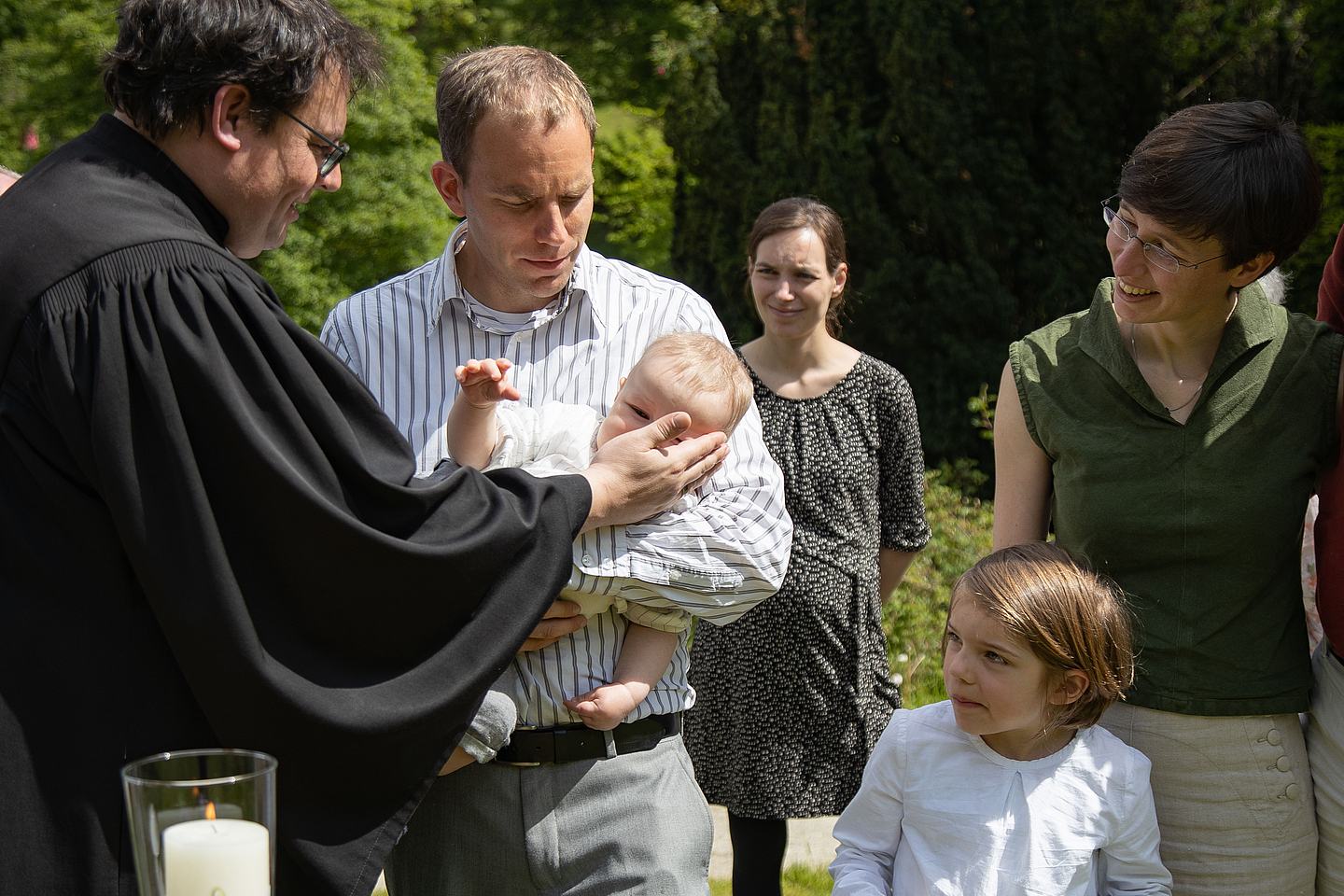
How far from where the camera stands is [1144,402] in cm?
239

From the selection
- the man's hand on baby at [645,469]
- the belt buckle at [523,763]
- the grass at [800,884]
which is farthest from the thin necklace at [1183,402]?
the grass at [800,884]

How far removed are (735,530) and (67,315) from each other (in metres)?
1.18

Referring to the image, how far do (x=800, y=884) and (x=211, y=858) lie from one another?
11.4ft

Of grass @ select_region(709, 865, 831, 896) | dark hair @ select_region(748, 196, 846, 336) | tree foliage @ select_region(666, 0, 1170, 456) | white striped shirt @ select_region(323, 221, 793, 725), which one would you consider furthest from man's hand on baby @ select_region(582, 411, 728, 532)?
tree foliage @ select_region(666, 0, 1170, 456)

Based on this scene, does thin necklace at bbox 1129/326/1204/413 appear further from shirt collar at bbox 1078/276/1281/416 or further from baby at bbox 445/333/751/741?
baby at bbox 445/333/751/741

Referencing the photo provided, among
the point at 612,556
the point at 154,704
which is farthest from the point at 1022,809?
the point at 154,704

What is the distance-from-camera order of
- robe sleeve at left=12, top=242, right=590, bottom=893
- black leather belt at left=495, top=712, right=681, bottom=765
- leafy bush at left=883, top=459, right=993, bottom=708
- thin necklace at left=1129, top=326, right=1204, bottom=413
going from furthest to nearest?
1. leafy bush at left=883, top=459, right=993, bottom=708
2. thin necklace at left=1129, top=326, right=1204, bottom=413
3. black leather belt at left=495, top=712, right=681, bottom=765
4. robe sleeve at left=12, top=242, right=590, bottom=893

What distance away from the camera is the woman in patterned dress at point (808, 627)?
12.8 ft

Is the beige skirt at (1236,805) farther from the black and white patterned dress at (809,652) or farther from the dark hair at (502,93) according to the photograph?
the dark hair at (502,93)

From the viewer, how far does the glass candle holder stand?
1255 mm

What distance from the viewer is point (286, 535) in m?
1.67

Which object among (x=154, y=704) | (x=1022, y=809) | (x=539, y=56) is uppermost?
(x=539, y=56)

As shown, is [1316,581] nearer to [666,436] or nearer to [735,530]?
[735,530]

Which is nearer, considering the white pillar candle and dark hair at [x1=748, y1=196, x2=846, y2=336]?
the white pillar candle
